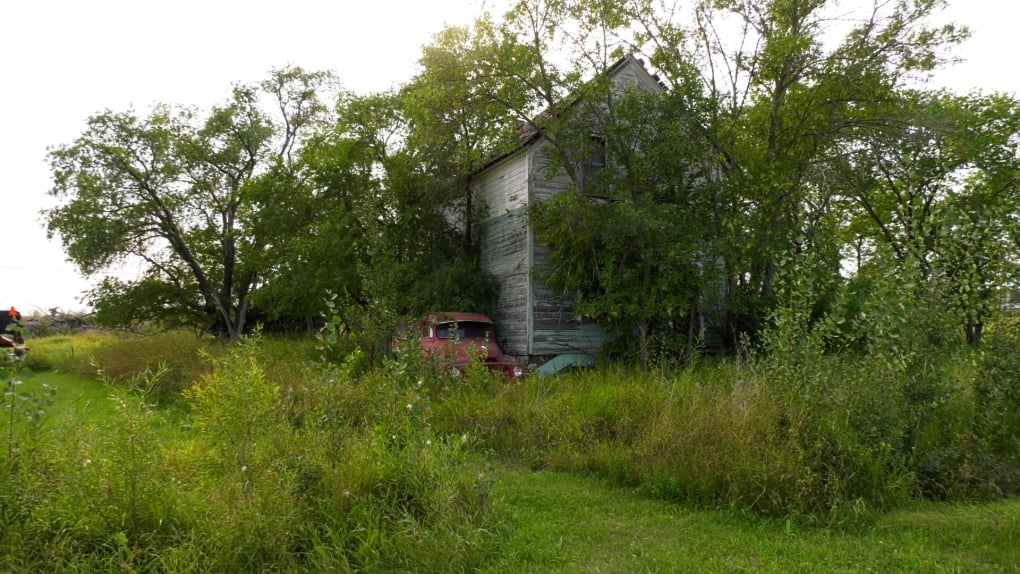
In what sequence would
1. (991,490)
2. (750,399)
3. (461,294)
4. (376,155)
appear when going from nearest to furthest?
(991,490)
(750,399)
(461,294)
(376,155)

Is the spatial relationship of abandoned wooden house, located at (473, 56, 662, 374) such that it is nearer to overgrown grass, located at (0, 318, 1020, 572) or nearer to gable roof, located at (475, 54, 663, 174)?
gable roof, located at (475, 54, 663, 174)

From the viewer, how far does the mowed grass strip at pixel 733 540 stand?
4.35 m

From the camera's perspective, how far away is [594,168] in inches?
611

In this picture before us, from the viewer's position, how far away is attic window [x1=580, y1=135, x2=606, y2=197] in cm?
1384

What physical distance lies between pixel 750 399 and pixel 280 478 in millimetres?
4723

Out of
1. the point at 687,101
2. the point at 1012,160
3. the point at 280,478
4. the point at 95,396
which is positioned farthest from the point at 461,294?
the point at 1012,160

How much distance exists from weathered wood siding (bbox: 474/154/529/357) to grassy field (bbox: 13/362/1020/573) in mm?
10226

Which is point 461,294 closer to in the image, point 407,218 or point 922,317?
point 407,218

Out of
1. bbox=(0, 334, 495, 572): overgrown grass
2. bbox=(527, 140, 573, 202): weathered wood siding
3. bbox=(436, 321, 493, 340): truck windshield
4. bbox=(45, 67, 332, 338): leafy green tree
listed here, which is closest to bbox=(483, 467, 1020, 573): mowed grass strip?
bbox=(0, 334, 495, 572): overgrown grass

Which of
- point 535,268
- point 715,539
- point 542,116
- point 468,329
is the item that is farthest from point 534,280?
point 715,539

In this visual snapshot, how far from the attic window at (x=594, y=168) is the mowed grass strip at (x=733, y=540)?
30.2 ft

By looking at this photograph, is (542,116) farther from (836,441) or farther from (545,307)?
(836,441)

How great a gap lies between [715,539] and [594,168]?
11.8 m

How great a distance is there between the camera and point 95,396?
12.4 metres
